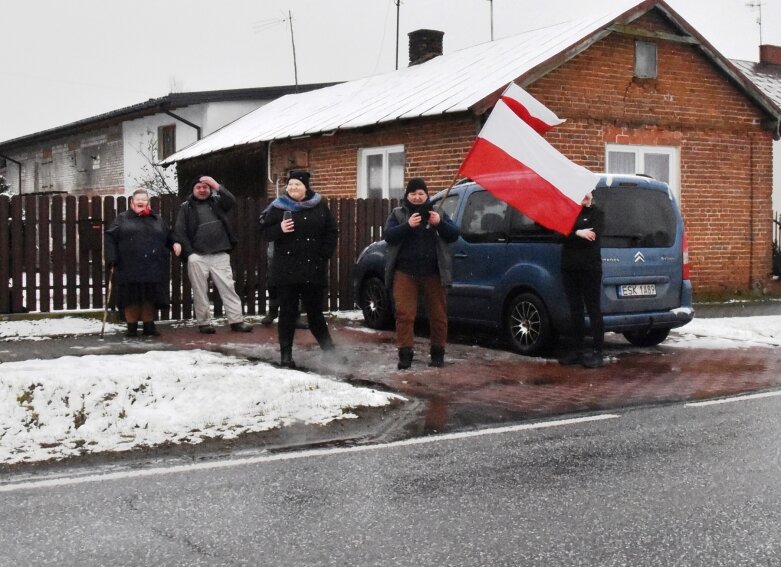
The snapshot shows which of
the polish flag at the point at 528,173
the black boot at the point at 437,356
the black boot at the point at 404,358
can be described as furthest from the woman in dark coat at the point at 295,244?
the polish flag at the point at 528,173

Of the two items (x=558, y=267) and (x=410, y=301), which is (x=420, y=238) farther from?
(x=558, y=267)

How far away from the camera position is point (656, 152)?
17281 millimetres

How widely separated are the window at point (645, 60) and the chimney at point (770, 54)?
14935mm

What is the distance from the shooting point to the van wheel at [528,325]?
9953 mm

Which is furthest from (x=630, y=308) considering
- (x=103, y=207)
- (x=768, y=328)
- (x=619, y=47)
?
(x=619, y=47)

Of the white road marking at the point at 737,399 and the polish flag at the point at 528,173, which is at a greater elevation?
the polish flag at the point at 528,173

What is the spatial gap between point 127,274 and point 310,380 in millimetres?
4298

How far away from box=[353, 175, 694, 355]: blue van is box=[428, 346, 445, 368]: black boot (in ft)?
3.70

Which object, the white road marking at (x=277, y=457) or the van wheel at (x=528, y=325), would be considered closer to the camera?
the white road marking at (x=277, y=457)

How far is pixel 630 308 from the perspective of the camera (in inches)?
395

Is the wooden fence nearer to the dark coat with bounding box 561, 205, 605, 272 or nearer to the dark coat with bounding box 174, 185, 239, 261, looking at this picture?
the dark coat with bounding box 174, 185, 239, 261

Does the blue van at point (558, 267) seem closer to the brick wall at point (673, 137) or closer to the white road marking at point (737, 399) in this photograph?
the white road marking at point (737, 399)

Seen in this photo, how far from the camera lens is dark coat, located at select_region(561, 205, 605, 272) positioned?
9.36 metres

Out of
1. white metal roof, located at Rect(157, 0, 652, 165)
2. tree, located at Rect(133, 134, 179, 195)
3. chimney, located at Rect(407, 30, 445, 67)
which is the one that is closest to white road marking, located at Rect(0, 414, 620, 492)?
white metal roof, located at Rect(157, 0, 652, 165)
